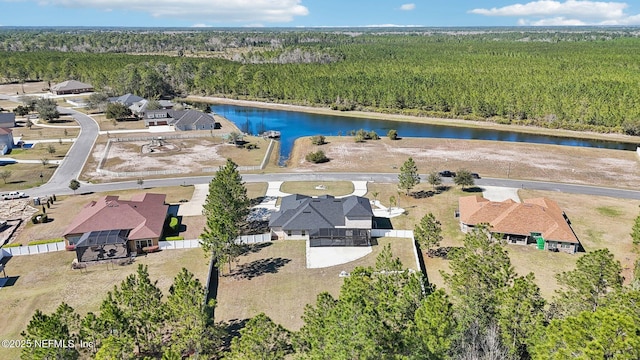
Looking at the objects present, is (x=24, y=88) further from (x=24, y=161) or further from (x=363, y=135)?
(x=363, y=135)

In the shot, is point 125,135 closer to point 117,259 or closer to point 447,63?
point 117,259

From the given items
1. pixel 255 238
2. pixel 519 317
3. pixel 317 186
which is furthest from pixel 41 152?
pixel 519 317

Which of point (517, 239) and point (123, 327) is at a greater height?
point (123, 327)

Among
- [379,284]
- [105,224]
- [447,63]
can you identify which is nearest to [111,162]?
[105,224]

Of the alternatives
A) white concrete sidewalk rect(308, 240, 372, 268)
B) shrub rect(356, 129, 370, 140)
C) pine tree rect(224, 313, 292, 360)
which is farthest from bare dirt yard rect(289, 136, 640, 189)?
pine tree rect(224, 313, 292, 360)

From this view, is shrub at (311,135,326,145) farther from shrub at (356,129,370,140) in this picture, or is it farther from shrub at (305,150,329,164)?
shrub at (305,150,329,164)

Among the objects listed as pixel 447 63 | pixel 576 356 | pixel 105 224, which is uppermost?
pixel 447 63
